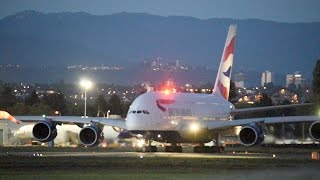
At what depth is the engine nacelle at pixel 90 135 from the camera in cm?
7850

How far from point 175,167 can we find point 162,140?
26258mm

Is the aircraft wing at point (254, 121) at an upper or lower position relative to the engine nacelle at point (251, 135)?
upper

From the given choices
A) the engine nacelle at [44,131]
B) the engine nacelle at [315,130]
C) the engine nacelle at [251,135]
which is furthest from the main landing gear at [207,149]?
the engine nacelle at [44,131]


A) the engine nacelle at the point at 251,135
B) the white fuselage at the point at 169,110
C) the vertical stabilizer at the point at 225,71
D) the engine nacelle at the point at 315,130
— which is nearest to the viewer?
the engine nacelle at the point at 315,130

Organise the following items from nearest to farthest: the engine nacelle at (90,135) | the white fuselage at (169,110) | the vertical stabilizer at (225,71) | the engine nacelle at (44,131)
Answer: the engine nacelle at (44,131)
the engine nacelle at (90,135)
the white fuselage at (169,110)
the vertical stabilizer at (225,71)

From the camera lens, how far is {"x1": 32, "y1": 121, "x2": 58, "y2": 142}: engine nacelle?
77812mm

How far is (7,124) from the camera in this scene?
109938mm

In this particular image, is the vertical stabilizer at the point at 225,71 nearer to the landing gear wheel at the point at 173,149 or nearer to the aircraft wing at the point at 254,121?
the aircraft wing at the point at 254,121

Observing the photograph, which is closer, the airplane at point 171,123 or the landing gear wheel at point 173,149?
the airplane at point 171,123

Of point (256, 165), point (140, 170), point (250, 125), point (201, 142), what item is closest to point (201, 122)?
point (201, 142)

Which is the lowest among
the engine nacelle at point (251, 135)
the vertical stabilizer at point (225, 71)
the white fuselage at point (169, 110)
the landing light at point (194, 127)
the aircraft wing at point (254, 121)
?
the engine nacelle at point (251, 135)

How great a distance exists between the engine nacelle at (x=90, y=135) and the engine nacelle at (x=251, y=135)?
10.8 metres

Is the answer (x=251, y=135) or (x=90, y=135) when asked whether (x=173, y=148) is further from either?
(x=251, y=135)

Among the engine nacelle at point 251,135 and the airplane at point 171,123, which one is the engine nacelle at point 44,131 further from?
the engine nacelle at point 251,135
